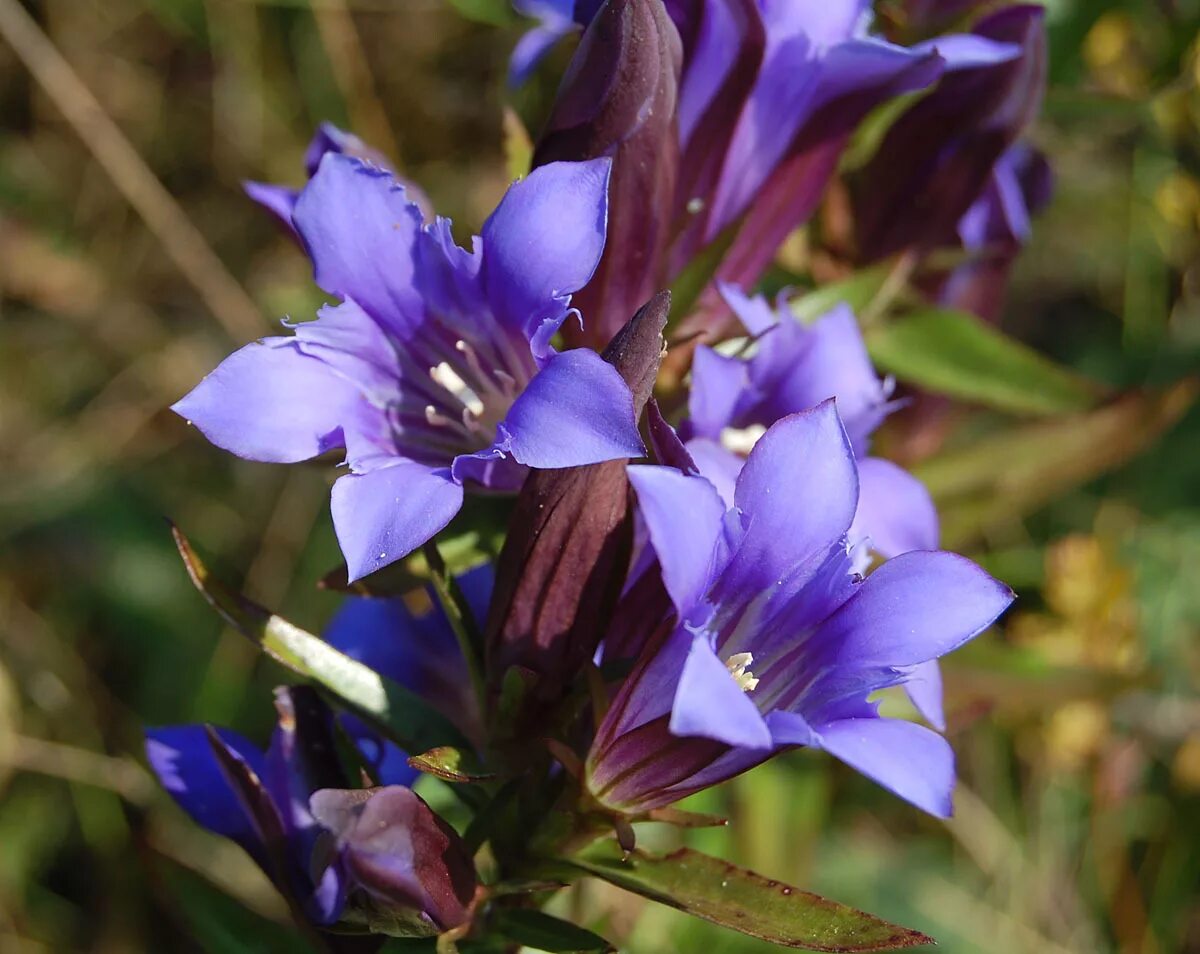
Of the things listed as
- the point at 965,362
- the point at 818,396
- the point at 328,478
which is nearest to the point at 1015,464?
the point at 965,362

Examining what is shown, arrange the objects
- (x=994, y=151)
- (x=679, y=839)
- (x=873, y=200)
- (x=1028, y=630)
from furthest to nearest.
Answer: (x=1028, y=630)
(x=679, y=839)
(x=873, y=200)
(x=994, y=151)

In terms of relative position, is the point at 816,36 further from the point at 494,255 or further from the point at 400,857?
the point at 400,857

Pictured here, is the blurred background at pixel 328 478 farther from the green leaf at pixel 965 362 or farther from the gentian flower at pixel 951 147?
the gentian flower at pixel 951 147

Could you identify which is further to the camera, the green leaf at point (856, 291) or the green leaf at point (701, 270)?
the green leaf at point (856, 291)

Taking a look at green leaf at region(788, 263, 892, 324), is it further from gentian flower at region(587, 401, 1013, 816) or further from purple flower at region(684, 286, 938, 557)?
gentian flower at region(587, 401, 1013, 816)

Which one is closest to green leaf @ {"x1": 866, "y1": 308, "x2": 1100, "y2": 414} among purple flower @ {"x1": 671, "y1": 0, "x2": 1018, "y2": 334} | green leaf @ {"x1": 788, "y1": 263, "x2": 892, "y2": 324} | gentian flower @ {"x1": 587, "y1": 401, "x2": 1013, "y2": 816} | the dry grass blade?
green leaf @ {"x1": 788, "y1": 263, "x2": 892, "y2": 324}

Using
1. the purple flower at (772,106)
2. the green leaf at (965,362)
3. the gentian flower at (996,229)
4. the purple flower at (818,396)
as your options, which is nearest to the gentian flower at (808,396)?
Result: the purple flower at (818,396)

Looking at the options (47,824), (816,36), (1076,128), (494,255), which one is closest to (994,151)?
(816,36)
